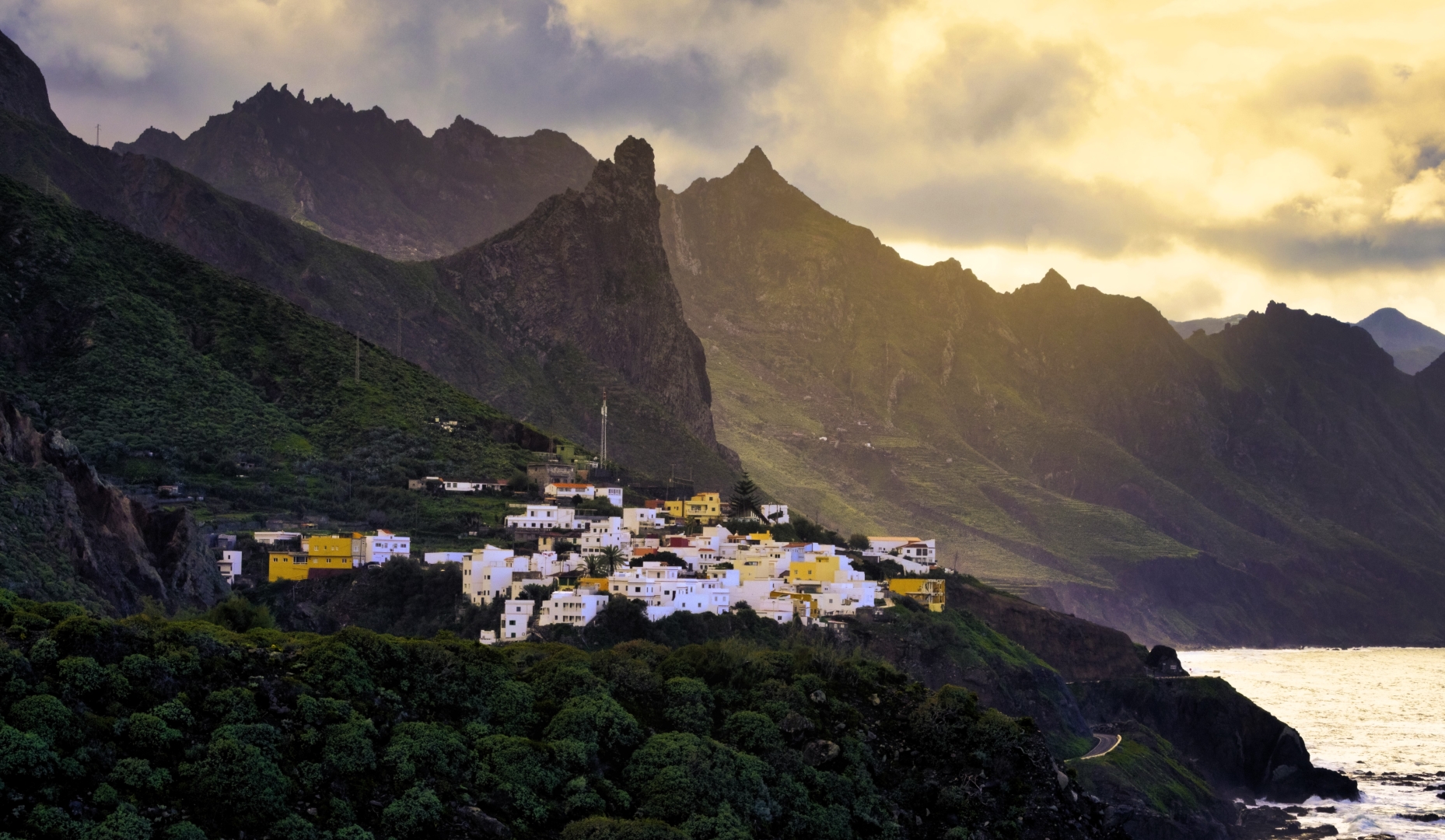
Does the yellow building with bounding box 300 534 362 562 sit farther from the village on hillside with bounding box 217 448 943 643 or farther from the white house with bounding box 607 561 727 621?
the white house with bounding box 607 561 727 621

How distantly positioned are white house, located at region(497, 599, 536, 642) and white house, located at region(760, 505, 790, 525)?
5271 centimetres

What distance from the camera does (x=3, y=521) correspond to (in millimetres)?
77438

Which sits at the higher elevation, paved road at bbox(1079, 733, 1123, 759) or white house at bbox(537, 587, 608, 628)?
white house at bbox(537, 587, 608, 628)

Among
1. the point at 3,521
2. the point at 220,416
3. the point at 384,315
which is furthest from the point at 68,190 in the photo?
the point at 3,521

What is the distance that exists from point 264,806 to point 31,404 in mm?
78312

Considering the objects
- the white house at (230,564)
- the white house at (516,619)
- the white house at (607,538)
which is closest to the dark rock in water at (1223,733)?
the white house at (607,538)

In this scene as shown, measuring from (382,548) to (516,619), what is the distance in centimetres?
1711

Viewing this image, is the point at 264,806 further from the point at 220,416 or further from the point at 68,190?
the point at 68,190

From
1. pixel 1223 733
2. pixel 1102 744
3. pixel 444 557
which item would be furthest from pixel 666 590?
pixel 1223 733

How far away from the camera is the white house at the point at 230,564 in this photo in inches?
3681

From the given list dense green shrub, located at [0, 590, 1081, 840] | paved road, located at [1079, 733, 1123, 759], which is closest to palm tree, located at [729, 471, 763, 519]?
paved road, located at [1079, 733, 1123, 759]

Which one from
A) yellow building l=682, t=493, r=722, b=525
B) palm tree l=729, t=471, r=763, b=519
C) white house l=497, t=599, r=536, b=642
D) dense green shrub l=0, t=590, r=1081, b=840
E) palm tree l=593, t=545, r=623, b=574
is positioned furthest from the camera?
palm tree l=729, t=471, r=763, b=519

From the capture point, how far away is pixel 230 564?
94375 mm

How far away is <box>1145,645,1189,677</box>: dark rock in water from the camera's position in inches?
5177
